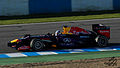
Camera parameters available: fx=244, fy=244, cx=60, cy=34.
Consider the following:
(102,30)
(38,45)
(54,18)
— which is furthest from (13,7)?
(102,30)

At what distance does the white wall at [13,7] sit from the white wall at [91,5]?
562cm

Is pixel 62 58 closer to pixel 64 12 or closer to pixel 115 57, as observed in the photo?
pixel 115 57

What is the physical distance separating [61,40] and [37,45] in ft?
3.46

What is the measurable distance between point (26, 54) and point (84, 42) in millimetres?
2574

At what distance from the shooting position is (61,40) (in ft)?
34.6

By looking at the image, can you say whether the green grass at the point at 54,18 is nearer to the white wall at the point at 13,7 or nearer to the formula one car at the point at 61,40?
the white wall at the point at 13,7

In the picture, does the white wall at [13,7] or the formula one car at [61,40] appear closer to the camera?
the formula one car at [61,40]

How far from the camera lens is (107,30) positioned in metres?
11.0

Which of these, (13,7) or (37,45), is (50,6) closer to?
(13,7)

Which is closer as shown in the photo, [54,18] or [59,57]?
[59,57]

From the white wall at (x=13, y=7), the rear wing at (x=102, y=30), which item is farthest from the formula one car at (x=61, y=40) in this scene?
the white wall at (x=13, y=7)

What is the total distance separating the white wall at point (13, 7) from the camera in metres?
27.7

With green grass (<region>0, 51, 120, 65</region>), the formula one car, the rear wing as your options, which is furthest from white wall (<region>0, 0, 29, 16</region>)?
green grass (<region>0, 51, 120, 65</region>)

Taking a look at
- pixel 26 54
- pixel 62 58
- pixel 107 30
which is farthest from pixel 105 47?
pixel 26 54
